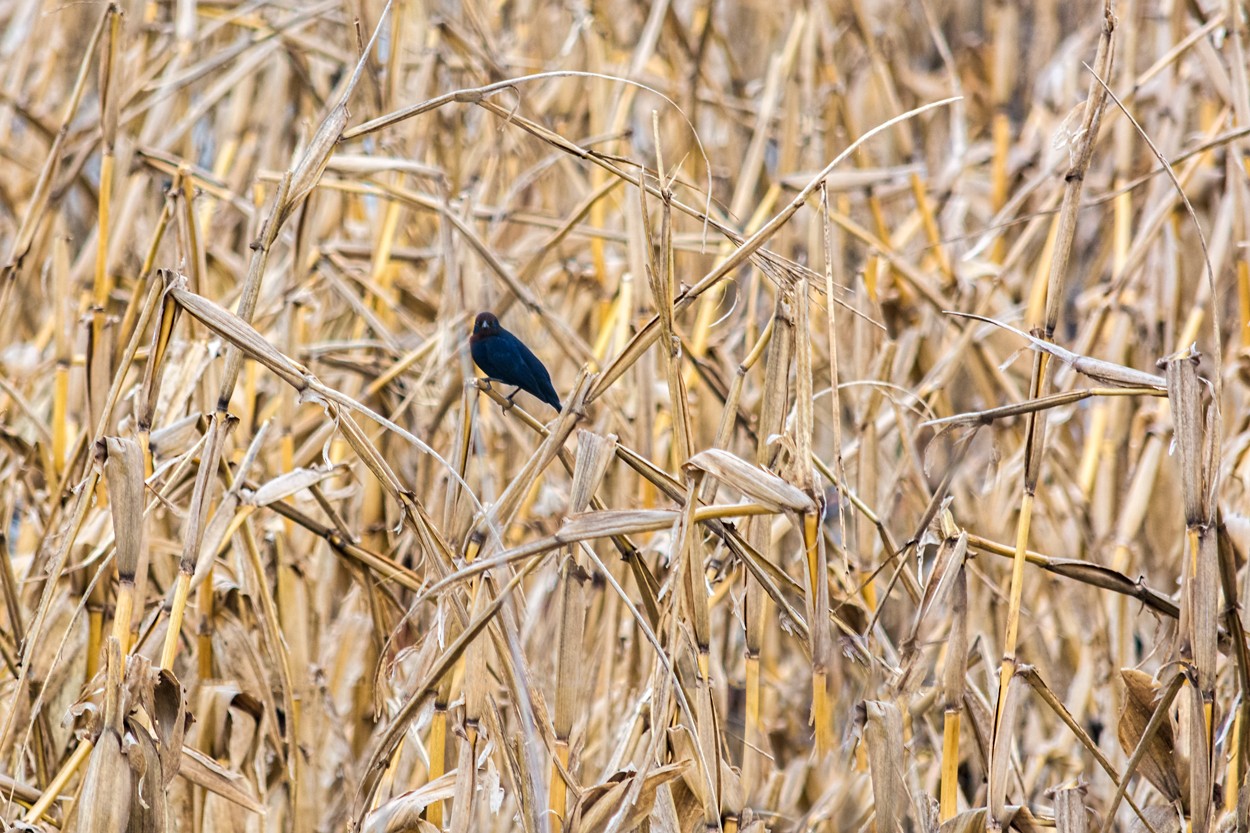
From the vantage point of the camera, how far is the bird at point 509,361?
57.7 inches

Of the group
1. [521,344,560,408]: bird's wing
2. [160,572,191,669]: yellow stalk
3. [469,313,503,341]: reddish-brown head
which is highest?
[469,313,503,341]: reddish-brown head

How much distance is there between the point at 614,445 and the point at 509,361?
1.88 feet

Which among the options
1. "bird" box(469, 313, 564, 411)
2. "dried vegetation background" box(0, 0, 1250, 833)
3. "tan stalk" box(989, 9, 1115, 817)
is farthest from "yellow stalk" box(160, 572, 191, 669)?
"tan stalk" box(989, 9, 1115, 817)

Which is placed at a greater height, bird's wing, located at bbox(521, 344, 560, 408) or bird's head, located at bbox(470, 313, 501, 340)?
bird's head, located at bbox(470, 313, 501, 340)

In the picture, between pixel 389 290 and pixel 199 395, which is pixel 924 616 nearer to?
pixel 199 395

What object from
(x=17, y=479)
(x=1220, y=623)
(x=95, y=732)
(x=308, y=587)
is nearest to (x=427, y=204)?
(x=308, y=587)

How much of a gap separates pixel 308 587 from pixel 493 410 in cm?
42

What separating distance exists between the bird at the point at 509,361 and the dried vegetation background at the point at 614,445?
85mm

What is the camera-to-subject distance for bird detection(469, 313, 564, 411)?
146cm

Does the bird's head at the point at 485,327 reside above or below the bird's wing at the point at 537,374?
above

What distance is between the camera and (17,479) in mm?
1659

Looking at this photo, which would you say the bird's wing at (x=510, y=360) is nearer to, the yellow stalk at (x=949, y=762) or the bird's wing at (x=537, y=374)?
the bird's wing at (x=537, y=374)

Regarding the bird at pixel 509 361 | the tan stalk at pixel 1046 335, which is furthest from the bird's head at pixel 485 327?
the tan stalk at pixel 1046 335

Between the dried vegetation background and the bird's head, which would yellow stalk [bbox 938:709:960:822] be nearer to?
the dried vegetation background
